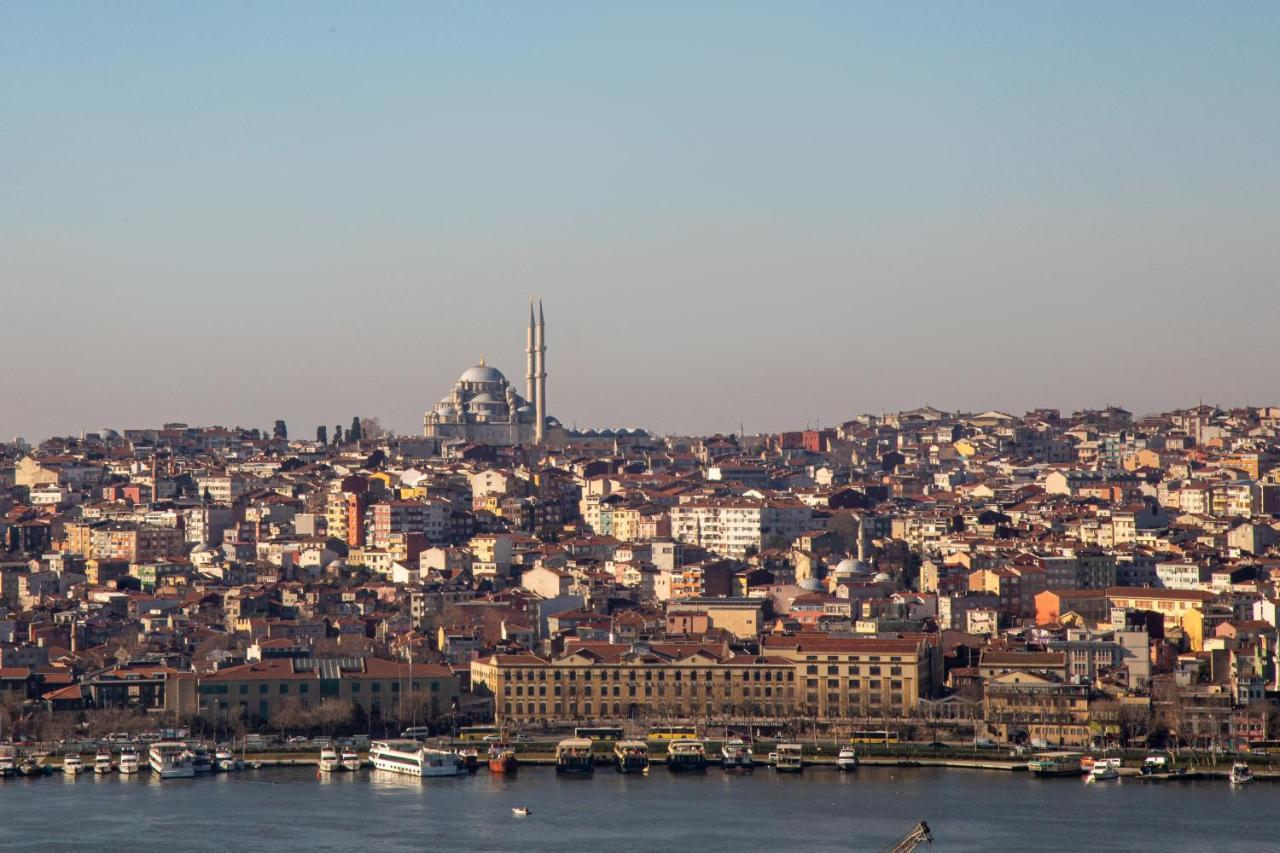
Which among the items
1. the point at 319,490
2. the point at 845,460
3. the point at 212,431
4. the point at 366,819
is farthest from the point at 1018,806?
the point at 212,431

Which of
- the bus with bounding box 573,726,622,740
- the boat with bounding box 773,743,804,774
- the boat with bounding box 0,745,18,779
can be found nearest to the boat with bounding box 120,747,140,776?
the boat with bounding box 0,745,18,779

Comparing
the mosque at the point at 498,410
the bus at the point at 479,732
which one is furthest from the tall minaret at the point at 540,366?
the bus at the point at 479,732

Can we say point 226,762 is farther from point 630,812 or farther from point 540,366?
point 540,366

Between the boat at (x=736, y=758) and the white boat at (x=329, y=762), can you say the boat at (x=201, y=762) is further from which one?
the boat at (x=736, y=758)

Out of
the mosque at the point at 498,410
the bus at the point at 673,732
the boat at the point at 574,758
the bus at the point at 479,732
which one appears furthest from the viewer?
the mosque at the point at 498,410

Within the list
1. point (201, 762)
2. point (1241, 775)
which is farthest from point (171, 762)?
point (1241, 775)

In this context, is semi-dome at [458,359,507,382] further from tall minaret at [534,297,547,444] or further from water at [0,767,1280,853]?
water at [0,767,1280,853]
